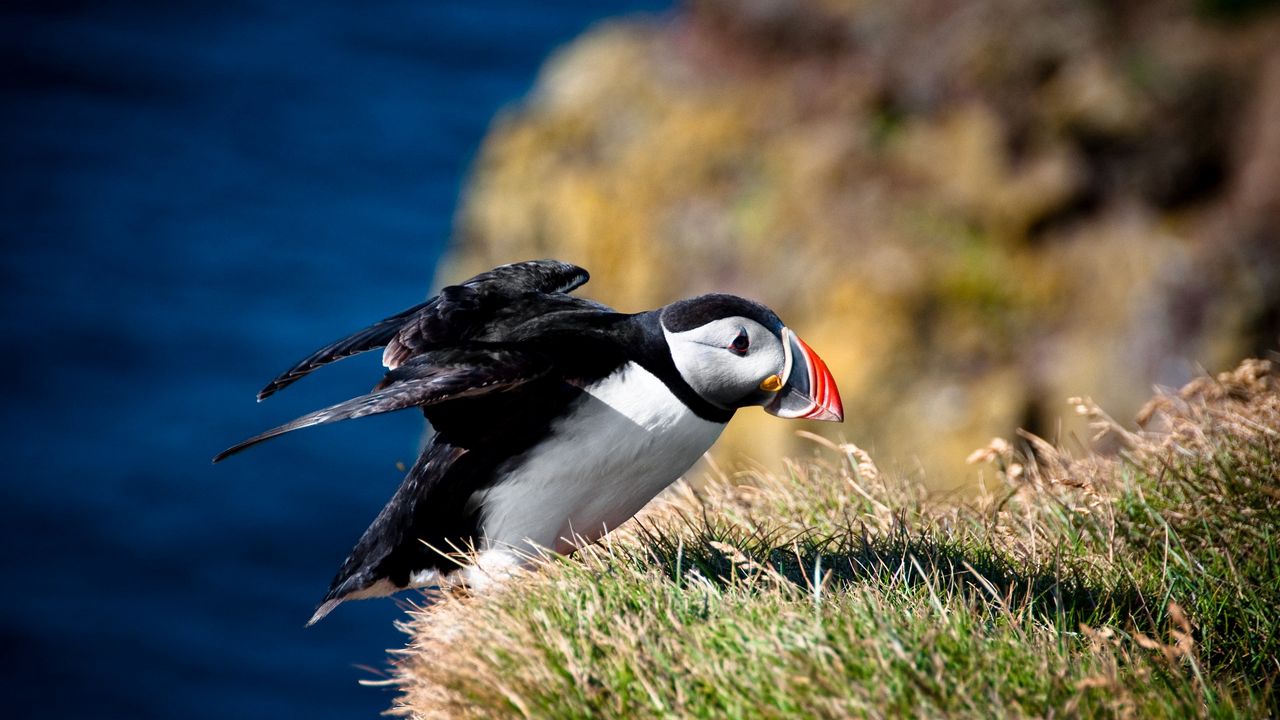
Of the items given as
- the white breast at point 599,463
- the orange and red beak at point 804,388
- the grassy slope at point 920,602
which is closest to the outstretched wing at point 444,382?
the white breast at point 599,463

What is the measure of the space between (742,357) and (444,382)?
0.89 metres

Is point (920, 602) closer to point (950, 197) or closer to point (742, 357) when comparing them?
point (742, 357)

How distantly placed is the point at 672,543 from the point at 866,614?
1.05 m

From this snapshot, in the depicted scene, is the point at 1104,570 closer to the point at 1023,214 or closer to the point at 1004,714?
the point at 1004,714

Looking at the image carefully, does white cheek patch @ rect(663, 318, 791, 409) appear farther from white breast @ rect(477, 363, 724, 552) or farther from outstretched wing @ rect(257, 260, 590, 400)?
outstretched wing @ rect(257, 260, 590, 400)

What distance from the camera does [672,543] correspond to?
4125 millimetres

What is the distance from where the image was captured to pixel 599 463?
3.90m

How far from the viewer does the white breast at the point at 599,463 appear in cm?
390

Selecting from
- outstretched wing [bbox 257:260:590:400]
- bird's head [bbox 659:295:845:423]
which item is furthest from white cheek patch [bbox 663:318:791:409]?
outstretched wing [bbox 257:260:590:400]

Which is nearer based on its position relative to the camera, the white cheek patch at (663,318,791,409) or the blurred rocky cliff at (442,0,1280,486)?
the white cheek patch at (663,318,791,409)

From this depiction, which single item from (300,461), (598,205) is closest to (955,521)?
(598,205)

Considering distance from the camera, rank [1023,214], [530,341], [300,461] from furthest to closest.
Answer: [300,461] → [1023,214] → [530,341]

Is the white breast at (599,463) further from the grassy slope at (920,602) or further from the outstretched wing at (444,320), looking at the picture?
the outstretched wing at (444,320)

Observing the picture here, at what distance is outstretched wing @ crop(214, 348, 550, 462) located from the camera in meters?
Result: 3.60
